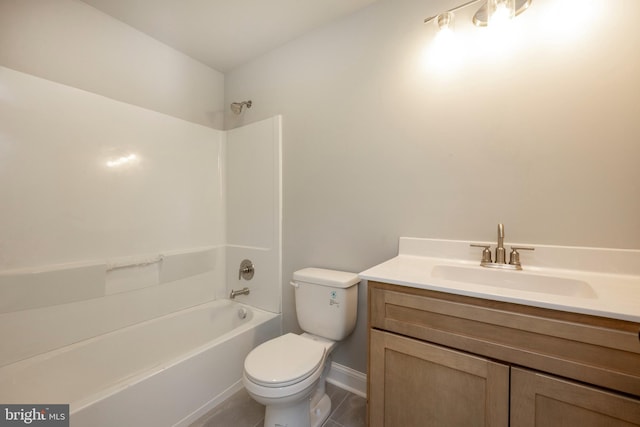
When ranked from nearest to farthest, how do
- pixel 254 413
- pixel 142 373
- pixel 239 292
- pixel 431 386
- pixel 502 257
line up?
pixel 431 386 → pixel 502 257 → pixel 142 373 → pixel 254 413 → pixel 239 292

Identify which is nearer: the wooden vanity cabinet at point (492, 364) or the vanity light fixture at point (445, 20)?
the wooden vanity cabinet at point (492, 364)

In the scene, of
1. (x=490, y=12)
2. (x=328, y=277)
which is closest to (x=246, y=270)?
(x=328, y=277)

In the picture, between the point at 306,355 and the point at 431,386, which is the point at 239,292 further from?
the point at 431,386

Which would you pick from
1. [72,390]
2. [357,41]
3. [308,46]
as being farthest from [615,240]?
[72,390]

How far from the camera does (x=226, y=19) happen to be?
1693 millimetres

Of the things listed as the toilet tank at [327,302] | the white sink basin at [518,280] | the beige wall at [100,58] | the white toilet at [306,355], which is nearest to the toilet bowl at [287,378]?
the white toilet at [306,355]

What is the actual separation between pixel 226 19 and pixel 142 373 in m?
2.15

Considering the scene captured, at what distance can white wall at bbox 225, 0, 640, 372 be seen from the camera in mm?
1040

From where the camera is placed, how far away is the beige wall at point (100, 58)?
1.37 m

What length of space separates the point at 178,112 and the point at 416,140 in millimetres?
1847

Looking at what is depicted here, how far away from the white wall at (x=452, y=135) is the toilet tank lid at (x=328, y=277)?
3.9 inches

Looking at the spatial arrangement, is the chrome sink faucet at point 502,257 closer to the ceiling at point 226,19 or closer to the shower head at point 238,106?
the ceiling at point 226,19

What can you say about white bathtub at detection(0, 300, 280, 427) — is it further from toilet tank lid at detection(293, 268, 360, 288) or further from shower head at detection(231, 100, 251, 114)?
shower head at detection(231, 100, 251, 114)

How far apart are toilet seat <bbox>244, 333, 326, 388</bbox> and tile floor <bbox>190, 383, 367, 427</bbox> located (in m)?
0.43
